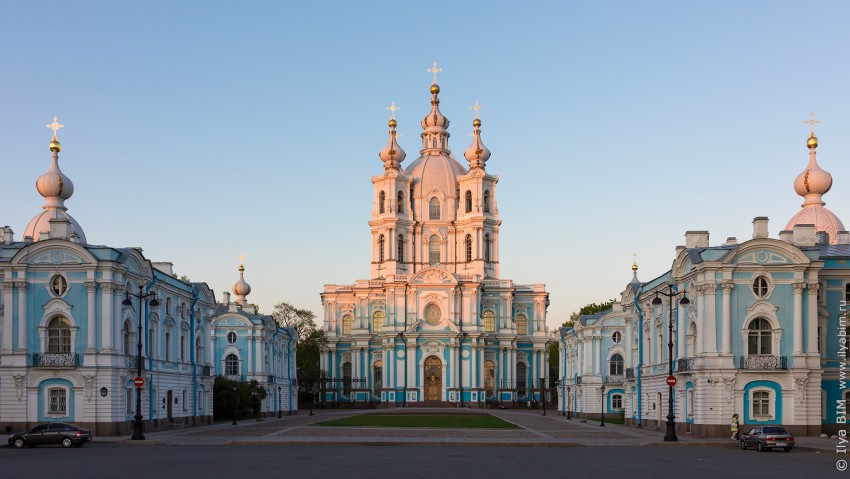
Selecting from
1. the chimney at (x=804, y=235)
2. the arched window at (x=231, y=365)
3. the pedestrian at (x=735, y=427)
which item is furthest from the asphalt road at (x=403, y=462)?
the arched window at (x=231, y=365)

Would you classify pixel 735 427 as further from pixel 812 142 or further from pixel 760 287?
pixel 812 142

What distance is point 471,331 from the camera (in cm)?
11175

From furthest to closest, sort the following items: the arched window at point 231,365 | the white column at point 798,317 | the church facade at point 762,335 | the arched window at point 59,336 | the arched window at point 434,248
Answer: the arched window at point 434,248
the arched window at point 231,365
the arched window at point 59,336
the white column at point 798,317
the church facade at point 762,335

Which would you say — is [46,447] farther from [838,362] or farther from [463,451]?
[838,362]

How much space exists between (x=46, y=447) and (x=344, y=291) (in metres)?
79.7

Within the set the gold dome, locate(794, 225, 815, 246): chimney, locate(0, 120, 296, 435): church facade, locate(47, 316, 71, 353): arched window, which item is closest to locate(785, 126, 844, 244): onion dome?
the gold dome

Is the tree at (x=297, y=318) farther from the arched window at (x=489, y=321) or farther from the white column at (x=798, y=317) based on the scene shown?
the white column at (x=798, y=317)

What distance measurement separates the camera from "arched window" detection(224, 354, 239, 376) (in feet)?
279

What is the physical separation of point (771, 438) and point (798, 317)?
11.8 meters

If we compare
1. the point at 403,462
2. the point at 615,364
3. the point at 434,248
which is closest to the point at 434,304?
the point at 434,248

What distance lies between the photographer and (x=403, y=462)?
32.7 m

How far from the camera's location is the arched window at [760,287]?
50469 mm

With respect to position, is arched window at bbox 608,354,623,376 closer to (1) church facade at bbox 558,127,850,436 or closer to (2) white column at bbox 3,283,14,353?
(1) church facade at bbox 558,127,850,436

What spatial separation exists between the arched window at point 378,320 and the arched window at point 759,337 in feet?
227
